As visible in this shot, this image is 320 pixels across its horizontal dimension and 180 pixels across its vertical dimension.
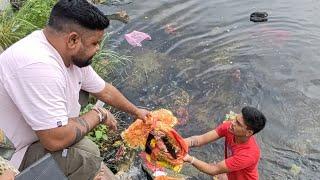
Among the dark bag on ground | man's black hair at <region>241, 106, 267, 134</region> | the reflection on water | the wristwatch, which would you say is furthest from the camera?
the reflection on water

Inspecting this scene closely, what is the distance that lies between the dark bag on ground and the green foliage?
313cm

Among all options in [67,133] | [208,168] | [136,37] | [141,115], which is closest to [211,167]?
[208,168]

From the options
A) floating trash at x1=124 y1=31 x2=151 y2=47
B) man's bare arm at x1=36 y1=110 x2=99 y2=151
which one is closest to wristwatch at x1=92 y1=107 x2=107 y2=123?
man's bare arm at x1=36 y1=110 x2=99 y2=151

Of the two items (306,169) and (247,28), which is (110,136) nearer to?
(306,169)

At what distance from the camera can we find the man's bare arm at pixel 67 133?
3.23 metres

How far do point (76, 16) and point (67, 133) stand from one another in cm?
87

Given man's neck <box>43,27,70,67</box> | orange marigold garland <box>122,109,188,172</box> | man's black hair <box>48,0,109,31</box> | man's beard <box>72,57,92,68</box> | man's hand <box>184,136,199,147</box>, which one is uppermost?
man's black hair <box>48,0,109,31</box>

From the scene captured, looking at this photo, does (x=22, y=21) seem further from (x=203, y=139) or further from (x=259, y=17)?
(x=259, y=17)

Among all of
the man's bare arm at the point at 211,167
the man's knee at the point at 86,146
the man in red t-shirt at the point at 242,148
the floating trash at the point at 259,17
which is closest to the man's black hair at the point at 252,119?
the man in red t-shirt at the point at 242,148

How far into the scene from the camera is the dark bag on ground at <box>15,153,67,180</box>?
3.03 m

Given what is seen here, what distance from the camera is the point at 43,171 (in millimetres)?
3121

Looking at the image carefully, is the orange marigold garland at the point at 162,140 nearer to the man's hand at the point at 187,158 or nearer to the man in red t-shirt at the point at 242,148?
the man's hand at the point at 187,158

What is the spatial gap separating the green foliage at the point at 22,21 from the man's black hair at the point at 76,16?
2.91 meters

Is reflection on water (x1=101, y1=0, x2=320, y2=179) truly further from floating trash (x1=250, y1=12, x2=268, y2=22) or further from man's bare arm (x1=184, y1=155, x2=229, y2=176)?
man's bare arm (x1=184, y1=155, x2=229, y2=176)
